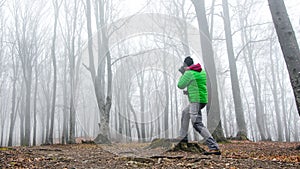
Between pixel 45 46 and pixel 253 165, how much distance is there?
21.6m

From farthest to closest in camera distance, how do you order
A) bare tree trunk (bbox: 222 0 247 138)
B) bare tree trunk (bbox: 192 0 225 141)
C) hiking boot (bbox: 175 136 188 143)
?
bare tree trunk (bbox: 222 0 247 138), bare tree trunk (bbox: 192 0 225 141), hiking boot (bbox: 175 136 188 143)

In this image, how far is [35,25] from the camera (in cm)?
1872

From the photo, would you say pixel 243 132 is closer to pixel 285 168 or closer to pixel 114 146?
pixel 114 146

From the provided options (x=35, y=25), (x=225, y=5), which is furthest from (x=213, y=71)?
(x=35, y=25)

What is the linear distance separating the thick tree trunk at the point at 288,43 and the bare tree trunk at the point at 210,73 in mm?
1971

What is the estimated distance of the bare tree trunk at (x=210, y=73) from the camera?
738 centimetres

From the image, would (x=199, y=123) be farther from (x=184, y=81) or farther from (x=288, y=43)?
(x=288, y=43)

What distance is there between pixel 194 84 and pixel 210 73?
3601 mm

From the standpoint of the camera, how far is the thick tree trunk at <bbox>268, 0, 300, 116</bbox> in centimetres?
467

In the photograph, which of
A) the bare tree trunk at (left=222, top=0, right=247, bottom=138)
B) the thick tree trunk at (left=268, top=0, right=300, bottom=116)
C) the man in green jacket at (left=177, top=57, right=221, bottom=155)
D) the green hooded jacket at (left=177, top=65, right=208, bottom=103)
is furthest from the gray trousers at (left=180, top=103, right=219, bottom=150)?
the bare tree trunk at (left=222, top=0, right=247, bottom=138)

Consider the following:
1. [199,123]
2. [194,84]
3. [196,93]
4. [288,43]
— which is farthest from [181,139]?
[288,43]

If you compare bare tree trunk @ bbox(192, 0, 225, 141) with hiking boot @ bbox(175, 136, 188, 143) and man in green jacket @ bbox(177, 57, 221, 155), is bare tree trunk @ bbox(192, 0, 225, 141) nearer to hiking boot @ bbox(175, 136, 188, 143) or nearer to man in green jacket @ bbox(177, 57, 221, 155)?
hiking boot @ bbox(175, 136, 188, 143)

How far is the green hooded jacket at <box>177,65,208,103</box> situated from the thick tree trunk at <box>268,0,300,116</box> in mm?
1621

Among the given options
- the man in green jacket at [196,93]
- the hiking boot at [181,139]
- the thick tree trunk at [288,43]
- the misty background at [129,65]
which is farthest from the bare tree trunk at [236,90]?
the man in green jacket at [196,93]
